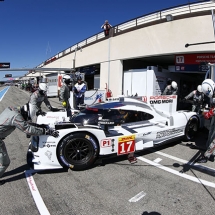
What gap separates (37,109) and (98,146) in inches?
111

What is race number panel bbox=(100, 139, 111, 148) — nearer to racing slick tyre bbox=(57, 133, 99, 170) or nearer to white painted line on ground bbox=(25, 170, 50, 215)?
racing slick tyre bbox=(57, 133, 99, 170)

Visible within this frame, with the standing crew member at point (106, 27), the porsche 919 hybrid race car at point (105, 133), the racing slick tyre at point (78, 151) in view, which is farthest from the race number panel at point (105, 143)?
the standing crew member at point (106, 27)

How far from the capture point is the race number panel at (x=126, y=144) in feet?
12.7

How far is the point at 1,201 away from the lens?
2.71 metres

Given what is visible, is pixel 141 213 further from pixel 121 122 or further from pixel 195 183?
pixel 121 122

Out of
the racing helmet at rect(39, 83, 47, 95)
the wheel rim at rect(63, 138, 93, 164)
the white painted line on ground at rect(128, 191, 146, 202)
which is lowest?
the white painted line on ground at rect(128, 191, 146, 202)

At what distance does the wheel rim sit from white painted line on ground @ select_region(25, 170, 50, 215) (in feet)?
2.19

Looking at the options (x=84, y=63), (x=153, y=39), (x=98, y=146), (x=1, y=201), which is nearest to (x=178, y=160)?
(x=98, y=146)

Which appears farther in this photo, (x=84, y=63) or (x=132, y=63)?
(x=84, y=63)

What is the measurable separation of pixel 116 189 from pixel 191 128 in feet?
11.4

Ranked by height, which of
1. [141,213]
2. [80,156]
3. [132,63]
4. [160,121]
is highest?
[132,63]

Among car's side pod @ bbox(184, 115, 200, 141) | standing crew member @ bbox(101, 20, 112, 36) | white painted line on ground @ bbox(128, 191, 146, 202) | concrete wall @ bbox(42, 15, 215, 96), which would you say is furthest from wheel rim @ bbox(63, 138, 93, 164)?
standing crew member @ bbox(101, 20, 112, 36)

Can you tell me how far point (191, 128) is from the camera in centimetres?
568

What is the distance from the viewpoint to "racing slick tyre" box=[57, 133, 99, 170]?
3.46 metres
